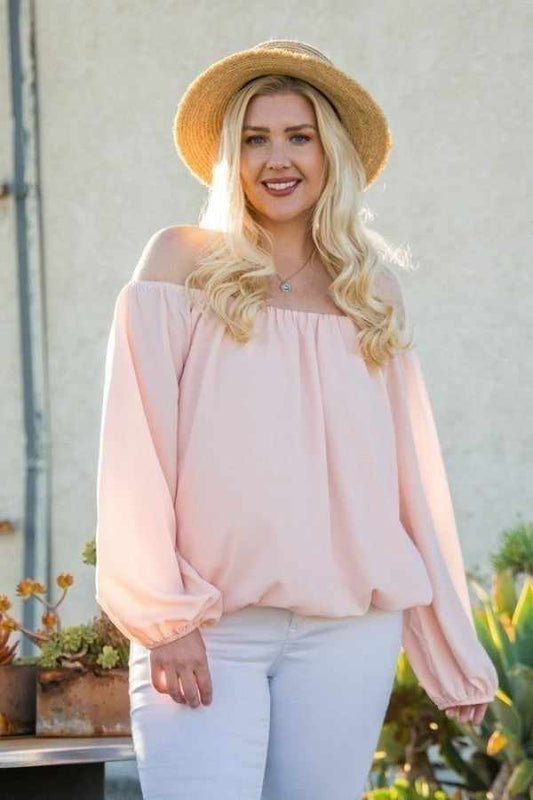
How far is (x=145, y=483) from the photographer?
2.73 meters

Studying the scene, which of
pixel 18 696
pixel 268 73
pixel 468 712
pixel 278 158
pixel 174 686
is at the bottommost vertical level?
pixel 18 696

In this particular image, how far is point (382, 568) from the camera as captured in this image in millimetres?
2865

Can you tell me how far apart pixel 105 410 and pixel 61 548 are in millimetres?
4573

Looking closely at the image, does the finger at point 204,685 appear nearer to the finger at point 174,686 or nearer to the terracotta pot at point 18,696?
the finger at point 174,686

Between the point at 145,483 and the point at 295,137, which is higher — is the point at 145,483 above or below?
below

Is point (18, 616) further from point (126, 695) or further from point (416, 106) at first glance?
point (126, 695)

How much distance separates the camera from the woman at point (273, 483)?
2.69m

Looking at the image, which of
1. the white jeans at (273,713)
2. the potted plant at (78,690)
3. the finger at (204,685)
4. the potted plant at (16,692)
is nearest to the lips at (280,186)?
the white jeans at (273,713)

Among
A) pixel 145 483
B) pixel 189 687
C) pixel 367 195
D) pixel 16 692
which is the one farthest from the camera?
pixel 367 195

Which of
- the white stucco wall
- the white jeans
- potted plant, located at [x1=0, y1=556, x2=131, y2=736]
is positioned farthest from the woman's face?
the white stucco wall

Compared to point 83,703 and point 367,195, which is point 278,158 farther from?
point 367,195

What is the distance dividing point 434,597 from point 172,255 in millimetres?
751

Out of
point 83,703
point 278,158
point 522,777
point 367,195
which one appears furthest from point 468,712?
point 367,195

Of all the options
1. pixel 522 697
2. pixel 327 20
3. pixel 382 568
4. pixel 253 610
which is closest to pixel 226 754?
pixel 253 610
